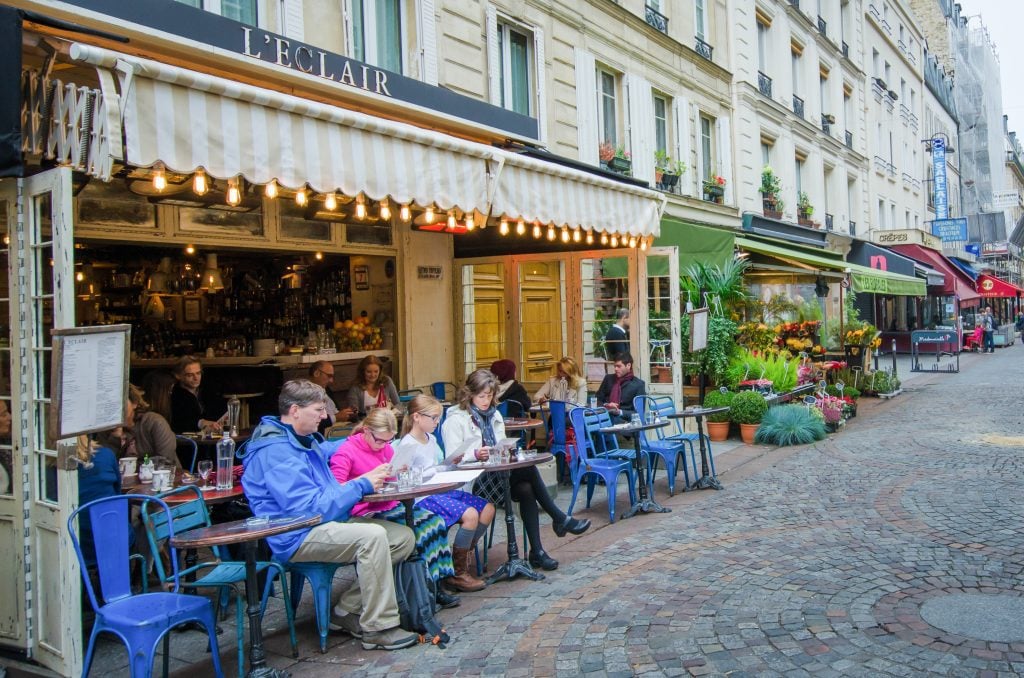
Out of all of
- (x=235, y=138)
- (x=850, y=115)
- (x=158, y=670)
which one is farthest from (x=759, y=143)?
(x=158, y=670)

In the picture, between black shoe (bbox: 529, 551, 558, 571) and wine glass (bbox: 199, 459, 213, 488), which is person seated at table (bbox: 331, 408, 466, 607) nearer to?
black shoe (bbox: 529, 551, 558, 571)

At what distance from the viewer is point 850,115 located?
28.8 m

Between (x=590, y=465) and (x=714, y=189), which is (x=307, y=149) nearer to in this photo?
(x=590, y=465)

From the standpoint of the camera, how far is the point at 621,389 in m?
9.52

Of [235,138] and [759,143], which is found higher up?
[759,143]

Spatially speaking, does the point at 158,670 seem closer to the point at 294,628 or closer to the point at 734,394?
the point at 294,628

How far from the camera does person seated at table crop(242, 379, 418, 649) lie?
4695 mm

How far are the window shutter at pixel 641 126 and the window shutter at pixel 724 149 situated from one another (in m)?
3.54

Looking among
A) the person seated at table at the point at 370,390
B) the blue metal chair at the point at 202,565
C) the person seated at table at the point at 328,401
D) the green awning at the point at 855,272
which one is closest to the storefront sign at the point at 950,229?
the green awning at the point at 855,272

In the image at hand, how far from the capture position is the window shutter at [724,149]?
1902 centimetres

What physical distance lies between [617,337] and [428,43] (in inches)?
193

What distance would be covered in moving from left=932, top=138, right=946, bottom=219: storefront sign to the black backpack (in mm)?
42183

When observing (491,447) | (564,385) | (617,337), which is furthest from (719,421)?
(491,447)

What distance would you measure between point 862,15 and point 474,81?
922 inches
